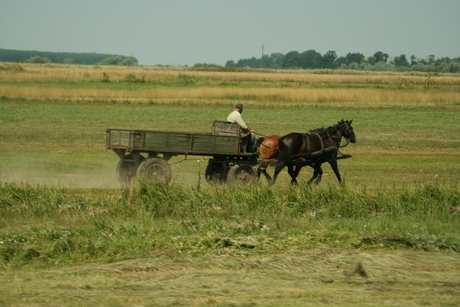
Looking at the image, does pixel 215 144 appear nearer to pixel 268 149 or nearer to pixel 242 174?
pixel 242 174

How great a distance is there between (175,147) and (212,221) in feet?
15.8

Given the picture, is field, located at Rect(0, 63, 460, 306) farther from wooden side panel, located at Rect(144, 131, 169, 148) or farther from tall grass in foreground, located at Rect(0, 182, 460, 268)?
wooden side panel, located at Rect(144, 131, 169, 148)

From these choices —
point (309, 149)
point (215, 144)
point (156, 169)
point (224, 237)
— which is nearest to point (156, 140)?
point (156, 169)

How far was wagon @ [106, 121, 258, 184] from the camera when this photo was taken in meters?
15.4

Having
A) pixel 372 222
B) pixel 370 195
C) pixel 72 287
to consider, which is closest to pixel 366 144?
pixel 370 195

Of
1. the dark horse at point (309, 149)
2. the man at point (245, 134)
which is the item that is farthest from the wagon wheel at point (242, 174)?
the dark horse at point (309, 149)

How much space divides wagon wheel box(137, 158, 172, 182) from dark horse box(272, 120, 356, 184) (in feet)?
7.79

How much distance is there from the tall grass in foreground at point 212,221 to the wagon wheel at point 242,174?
2732 millimetres

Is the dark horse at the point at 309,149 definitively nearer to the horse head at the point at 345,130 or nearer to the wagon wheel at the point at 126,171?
the horse head at the point at 345,130

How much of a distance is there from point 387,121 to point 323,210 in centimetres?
2402

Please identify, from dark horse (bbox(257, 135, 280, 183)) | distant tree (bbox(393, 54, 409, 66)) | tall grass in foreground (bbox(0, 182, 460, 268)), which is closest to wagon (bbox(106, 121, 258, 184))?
dark horse (bbox(257, 135, 280, 183))

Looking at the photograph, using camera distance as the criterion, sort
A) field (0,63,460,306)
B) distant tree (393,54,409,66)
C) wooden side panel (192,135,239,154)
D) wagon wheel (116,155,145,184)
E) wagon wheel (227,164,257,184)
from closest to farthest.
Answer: field (0,63,460,306), wooden side panel (192,135,239,154), wagon wheel (227,164,257,184), wagon wheel (116,155,145,184), distant tree (393,54,409,66)

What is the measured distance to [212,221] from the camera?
1084 cm

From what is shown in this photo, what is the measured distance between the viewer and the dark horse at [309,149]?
16.2 m
